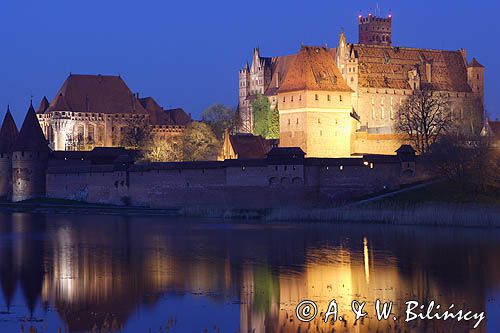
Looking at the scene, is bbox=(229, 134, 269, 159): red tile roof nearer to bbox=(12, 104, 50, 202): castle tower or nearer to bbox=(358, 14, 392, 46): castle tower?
bbox=(12, 104, 50, 202): castle tower

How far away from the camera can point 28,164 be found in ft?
215

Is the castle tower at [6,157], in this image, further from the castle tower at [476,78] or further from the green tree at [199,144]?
the castle tower at [476,78]

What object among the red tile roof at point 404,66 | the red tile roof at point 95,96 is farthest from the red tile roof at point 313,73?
the red tile roof at point 95,96

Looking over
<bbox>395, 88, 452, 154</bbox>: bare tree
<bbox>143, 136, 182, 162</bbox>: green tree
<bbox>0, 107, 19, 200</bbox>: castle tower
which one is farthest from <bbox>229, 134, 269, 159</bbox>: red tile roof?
<bbox>0, 107, 19, 200</bbox>: castle tower

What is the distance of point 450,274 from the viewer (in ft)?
98.3

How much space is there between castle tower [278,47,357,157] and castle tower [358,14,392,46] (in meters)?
45.7

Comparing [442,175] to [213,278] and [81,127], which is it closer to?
[213,278]

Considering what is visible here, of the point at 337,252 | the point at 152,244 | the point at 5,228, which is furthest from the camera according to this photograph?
the point at 5,228

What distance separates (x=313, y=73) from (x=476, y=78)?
66.5 ft

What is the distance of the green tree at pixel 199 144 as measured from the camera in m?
74.5

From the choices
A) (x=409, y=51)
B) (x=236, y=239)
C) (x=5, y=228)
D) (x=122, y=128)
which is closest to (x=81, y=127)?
(x=122, y=128)

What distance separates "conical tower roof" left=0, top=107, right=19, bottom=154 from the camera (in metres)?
68.5

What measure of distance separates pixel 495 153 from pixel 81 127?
42.8 m

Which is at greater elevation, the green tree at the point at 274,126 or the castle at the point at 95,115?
the castle at the point at 95,115
